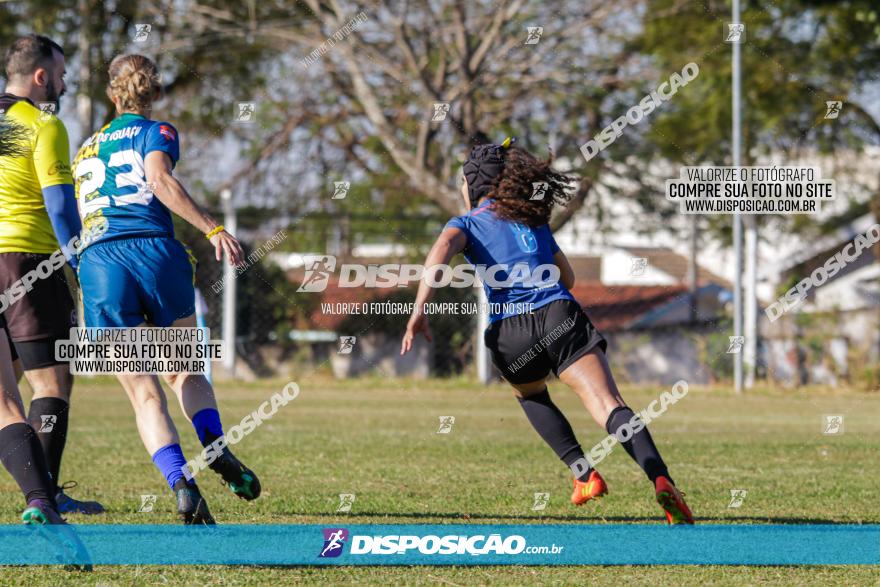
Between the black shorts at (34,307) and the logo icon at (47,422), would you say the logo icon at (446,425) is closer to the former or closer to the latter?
the logo icon at (47,422)

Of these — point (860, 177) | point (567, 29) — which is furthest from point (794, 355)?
point (860, 177)

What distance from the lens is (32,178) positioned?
5.53 metres

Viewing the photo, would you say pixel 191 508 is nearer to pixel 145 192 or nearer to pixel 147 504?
pixel 145 192

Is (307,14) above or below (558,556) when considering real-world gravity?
above

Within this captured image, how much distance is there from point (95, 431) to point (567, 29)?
1137 centimetres

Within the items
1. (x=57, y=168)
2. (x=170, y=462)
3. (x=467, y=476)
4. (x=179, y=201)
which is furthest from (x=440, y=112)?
(x=170, y=462)

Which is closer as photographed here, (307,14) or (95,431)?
(95,431)

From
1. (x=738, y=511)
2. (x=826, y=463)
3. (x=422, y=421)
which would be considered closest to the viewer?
A: (x=738, y=511)

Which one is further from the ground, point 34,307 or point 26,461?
point 34,307

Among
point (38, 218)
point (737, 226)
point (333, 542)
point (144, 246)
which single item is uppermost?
point (737, 226)

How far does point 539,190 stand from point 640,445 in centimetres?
133

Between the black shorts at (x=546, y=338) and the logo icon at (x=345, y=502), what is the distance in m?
1.38

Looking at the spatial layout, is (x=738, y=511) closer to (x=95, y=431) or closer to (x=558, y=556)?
(x=558, y=556)

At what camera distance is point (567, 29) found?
19531 mm
